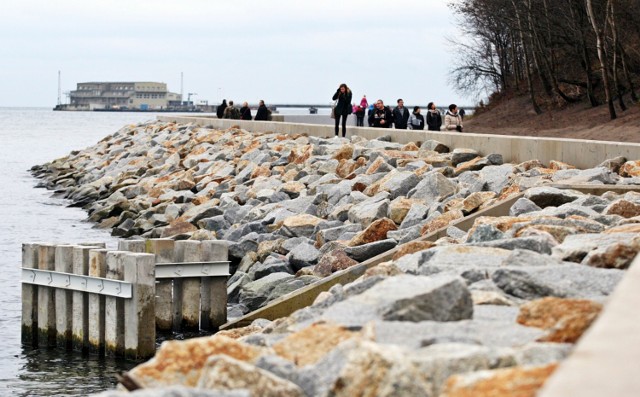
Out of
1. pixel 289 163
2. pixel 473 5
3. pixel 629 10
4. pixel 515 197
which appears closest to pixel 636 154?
pixel 515 197

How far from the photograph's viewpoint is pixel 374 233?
12445 mm

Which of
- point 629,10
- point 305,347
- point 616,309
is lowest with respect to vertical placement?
point 305,347

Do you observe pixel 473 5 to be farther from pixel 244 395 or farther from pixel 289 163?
pixel 244 395

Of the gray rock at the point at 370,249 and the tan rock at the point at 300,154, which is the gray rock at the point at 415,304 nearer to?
the gray rock at the point at 370,249

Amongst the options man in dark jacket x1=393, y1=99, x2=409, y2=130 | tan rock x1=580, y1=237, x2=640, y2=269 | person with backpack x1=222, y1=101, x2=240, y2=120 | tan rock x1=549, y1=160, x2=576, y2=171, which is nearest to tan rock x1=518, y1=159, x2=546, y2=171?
tan rock x1=549, y1=160, x2=576, y2=171

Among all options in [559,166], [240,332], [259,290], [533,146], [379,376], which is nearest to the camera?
[379,376]

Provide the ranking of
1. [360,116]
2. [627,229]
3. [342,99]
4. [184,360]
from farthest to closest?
1. [360,116]
2. [342,99]
3. [627,229]
4. [184,360]

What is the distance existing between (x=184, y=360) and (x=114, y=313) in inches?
225

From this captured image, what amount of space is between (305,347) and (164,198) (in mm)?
17997

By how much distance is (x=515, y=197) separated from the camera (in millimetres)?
11484

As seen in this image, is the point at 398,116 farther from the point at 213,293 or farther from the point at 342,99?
the point at 213,293

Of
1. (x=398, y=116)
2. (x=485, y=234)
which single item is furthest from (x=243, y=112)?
(x=485, y=234)

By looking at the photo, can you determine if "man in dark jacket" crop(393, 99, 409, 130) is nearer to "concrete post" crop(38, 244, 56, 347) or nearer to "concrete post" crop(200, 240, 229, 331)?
"concrete post" crop(200, 240, 229, 331)

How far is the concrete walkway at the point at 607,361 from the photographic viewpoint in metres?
2.98
